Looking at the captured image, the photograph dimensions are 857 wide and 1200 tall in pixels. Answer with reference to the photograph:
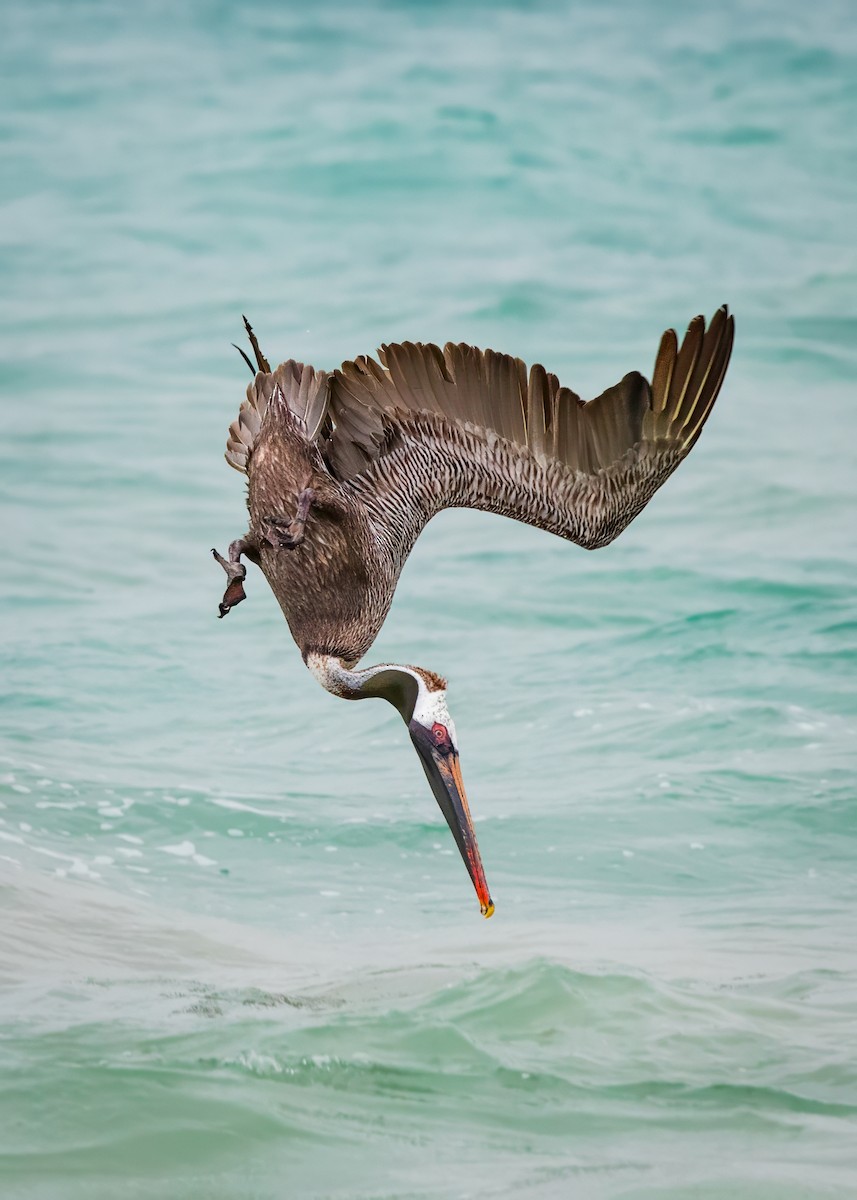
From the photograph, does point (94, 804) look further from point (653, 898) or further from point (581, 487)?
point (581, 487)

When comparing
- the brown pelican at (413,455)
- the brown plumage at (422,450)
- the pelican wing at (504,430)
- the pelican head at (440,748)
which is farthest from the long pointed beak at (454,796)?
the pelican wing at (504,430)

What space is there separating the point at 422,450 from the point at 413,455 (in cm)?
5

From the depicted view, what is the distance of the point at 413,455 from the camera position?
395 inches

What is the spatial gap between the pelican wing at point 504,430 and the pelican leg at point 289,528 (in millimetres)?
529

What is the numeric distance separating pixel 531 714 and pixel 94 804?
4206 mm

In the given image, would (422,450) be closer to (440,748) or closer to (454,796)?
(440,748)

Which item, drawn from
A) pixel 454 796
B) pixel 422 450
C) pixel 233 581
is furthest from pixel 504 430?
pixel 454 796

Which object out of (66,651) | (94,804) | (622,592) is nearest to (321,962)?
(94,804)

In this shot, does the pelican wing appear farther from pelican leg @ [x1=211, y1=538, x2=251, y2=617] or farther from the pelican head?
the pelican head

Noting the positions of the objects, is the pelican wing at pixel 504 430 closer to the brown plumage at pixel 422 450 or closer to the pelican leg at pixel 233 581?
the brown plumage at pixel 422 450

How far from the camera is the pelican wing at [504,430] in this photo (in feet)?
32.7

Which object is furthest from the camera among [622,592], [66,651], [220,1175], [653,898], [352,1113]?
[622,592]

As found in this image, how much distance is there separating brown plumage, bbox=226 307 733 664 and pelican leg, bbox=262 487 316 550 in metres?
0.13

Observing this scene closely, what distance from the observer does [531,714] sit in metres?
17.5
